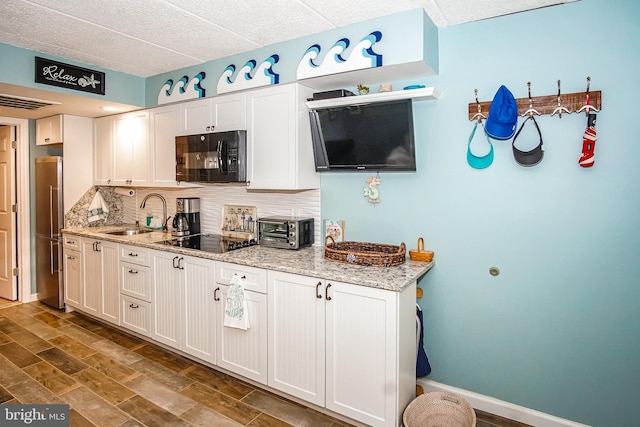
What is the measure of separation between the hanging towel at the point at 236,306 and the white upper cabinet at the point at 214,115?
1.24m

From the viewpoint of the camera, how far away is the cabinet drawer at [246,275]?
2.54 metres

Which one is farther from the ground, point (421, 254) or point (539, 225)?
point (539, 225)

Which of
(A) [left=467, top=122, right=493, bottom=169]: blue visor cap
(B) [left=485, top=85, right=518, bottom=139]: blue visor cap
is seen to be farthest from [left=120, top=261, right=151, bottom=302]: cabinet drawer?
(B) [left=485, top=85, right=518, bottom=139]: blue visor cap

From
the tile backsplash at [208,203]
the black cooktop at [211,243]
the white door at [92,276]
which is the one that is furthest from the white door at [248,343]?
the white door at [92,276]

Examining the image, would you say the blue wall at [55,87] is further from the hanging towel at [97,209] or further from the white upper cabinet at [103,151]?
the hanging towel at [97,209]

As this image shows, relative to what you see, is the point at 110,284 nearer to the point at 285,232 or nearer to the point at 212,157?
the point at 212,157

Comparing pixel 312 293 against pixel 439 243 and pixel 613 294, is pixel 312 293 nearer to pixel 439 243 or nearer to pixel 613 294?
pixel 439 243

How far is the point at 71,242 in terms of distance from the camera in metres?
4.05

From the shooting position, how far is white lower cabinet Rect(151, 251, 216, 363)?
112 inches

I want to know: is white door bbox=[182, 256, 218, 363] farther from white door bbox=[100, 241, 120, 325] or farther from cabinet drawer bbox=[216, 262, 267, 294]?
white door bbox=[100, 241, 120, 325]

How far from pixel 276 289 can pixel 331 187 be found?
0.95 m

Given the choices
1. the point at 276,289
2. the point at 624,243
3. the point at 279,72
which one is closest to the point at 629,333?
the point at 624,243

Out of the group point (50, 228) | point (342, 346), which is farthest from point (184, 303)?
point (50, 228)

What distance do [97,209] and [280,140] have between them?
9.20 ft
